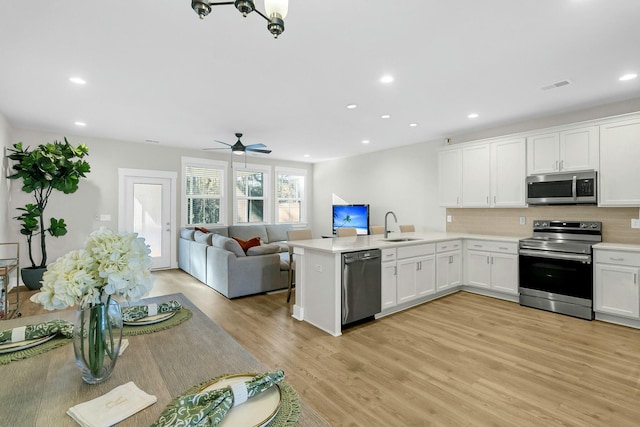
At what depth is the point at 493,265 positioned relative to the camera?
4.58 m

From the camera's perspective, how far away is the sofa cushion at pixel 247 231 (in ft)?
23.7

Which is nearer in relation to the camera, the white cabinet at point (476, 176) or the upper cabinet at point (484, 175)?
the upper cabinet at point (484, 175)

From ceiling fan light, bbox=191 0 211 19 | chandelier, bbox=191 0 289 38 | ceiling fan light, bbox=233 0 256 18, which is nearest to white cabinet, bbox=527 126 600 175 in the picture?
chandelier, bbox=191 0 289 38

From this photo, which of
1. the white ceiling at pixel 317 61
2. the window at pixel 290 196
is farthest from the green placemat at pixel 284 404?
the window at pixel 290 196

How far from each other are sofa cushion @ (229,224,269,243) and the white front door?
1.27 metres

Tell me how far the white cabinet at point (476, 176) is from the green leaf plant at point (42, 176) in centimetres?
627

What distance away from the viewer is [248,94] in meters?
3.74

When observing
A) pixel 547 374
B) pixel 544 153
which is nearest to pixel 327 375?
pixel 547 374

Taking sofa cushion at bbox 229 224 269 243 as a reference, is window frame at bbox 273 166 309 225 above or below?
above

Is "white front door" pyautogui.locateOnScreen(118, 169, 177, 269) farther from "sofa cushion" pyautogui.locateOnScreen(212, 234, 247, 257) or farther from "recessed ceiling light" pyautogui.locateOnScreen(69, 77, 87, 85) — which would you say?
"recessed ceiling light" pyautogui.locateOnScreen(69, 77, 87, 85)

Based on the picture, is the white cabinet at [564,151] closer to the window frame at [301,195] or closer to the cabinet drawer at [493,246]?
the cabinet drawer at [493,246]

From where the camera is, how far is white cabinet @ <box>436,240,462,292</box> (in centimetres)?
454

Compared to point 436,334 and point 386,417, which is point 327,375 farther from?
point 436,334

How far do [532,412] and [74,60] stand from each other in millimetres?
4602
